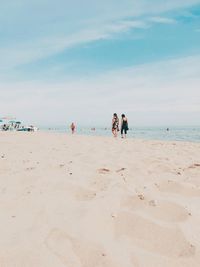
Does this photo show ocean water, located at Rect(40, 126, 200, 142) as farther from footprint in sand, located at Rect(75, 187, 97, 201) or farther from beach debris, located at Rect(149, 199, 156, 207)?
beach debris, located at Rect(149, 199, 156, 207)

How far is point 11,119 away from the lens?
67.1 m

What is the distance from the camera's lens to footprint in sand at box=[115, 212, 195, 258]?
2802mm

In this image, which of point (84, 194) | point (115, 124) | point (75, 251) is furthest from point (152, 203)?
point (115, 124)

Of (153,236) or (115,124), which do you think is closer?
(153,236)

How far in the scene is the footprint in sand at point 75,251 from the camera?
2.61m

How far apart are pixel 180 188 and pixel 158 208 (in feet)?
2.91

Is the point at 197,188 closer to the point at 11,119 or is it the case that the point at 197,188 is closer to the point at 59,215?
the point at 59,215

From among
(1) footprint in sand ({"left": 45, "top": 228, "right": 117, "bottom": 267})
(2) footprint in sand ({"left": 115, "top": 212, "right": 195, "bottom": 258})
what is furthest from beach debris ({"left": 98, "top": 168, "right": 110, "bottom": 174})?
(1) footprint in sand ({"left": 45, "top": 228, "right": 117, "bottom": 267})

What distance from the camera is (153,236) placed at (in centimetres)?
307

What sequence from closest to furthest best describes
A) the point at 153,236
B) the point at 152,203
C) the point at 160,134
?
the point at 153,236 < the point at 152,203 < the point at 160,134

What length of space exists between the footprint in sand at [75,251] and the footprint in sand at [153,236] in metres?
0.36

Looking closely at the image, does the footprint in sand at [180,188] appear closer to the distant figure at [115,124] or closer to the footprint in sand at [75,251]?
the footprint in sand at [75,251]

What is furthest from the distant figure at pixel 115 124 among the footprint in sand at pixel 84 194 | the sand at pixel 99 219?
the footprint in sand at pixel 84 194

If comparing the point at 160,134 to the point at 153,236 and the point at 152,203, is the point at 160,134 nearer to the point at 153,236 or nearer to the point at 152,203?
the point at 152,203
